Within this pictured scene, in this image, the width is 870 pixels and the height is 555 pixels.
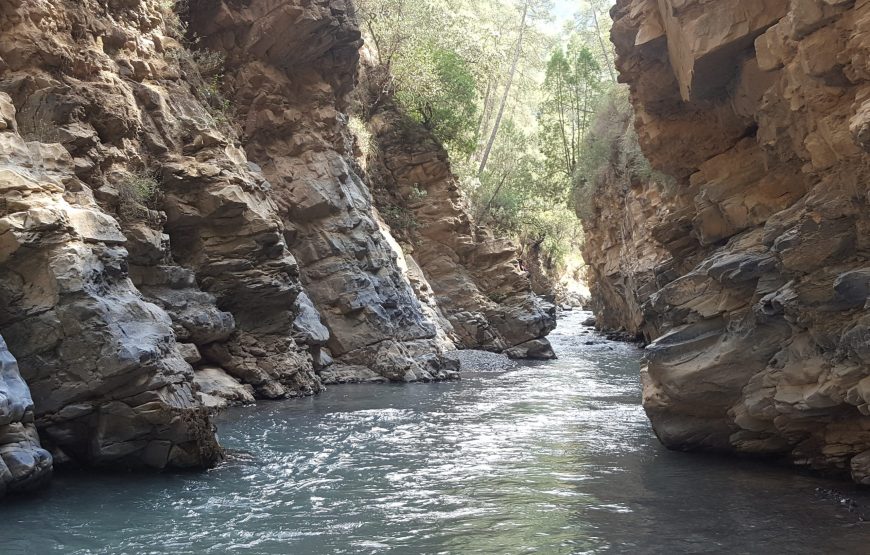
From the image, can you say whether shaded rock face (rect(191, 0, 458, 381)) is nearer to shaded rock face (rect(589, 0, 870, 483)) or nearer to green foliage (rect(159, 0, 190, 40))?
green foliage (rect(159, 0, 190, 40))

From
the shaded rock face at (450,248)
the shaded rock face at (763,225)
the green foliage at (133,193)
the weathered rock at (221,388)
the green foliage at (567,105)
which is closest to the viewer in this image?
the shaded rock face at (763,225)

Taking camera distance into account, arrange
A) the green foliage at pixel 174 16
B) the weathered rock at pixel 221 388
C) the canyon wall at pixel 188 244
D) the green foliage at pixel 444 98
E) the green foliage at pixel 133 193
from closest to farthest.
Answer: the canyon wall at pixel 188 244
the green foliage at pixel 133 193
the weathered rock at pixel 221 388
the green foliage at pixel 174 16
the green foliage at pixel 444 98

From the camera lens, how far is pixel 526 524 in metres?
7.25

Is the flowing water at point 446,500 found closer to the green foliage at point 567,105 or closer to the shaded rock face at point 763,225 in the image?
the shaded rock face at point 763,225

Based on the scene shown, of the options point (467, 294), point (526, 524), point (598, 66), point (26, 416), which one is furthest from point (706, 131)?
point (598, 66)

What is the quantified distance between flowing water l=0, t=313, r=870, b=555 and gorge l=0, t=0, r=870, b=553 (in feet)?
0.16

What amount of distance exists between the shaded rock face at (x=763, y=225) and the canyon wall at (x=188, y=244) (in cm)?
684

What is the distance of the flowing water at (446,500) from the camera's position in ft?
21.8

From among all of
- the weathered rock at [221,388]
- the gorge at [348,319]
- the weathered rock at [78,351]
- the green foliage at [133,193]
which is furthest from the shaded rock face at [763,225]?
the green foliage at [133,193]

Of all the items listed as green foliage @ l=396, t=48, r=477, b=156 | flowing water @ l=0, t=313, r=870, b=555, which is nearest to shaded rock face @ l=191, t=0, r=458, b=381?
green foliage @ l=396, t=48, r=477, b=156

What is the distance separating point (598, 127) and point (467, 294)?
1122cm

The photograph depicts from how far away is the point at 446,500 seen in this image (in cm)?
817

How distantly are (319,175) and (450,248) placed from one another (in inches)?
382

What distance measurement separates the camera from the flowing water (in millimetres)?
6633
